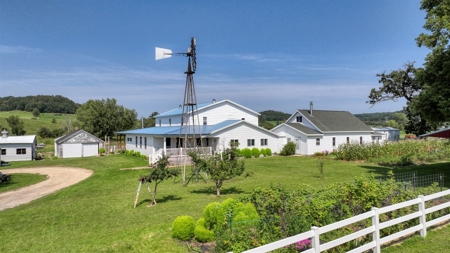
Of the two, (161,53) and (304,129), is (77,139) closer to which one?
(161,53)

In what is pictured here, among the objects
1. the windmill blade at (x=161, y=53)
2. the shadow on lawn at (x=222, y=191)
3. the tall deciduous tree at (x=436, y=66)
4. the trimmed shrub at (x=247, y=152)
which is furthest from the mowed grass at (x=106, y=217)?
the trimmed shrub at (x=247, y=152)

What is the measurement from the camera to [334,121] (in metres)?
38.4

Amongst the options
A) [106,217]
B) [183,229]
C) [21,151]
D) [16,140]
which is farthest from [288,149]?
[16,140]

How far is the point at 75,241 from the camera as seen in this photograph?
7590mm

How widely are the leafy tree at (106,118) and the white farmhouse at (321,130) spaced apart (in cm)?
3545

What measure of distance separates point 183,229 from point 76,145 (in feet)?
119

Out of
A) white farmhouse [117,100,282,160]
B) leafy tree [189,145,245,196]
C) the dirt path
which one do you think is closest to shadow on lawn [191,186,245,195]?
leafy tree [189,145,245,196]

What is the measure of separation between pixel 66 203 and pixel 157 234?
281 inches

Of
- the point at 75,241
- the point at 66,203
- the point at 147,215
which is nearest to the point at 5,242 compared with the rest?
the point at 75,241

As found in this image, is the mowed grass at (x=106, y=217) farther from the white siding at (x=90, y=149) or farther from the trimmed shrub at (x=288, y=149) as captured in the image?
the white siding at (x=90, y=149)

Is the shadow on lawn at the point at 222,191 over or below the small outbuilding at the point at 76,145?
below

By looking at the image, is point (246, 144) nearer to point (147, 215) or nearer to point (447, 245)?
point (147, 215)

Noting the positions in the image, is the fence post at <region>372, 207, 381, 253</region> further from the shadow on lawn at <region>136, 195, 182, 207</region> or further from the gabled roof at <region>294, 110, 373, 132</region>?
the gabled roof at <region>294, 110, 373, 132</region>

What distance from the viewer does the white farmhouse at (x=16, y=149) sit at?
34.3 metres
